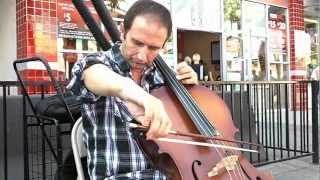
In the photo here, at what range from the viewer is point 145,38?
2033 millimetres

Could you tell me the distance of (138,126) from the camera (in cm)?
171

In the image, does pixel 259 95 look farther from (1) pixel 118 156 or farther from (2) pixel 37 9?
(1) pixel 118 156

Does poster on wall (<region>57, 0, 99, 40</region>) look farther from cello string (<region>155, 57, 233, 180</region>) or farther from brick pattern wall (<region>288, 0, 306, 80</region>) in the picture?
brick pattern wall (<region>288, 0, 306, 80</region>)

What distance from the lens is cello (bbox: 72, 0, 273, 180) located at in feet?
6.88

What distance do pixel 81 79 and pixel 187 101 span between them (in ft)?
1.71

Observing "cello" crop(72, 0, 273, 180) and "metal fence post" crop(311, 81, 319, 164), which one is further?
"metal fence post" crop(311, 81, 319, 164)

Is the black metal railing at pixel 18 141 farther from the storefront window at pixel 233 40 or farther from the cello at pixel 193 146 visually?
the storefront window at pixel 233 40

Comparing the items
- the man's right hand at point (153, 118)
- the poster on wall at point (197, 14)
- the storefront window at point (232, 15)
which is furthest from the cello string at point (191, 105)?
the storefront window at point (232, 15)

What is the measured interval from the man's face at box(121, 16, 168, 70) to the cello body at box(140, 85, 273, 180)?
0.99 ft

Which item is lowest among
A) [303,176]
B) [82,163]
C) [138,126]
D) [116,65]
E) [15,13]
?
[303,176]

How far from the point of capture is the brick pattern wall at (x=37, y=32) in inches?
313

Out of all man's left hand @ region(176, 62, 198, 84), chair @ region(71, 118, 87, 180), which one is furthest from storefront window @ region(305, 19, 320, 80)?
chair @ region(71, 118, 87, 180)

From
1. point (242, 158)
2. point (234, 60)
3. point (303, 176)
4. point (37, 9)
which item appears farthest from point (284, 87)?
point (234, 60)

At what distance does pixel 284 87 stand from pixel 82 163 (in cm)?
473
